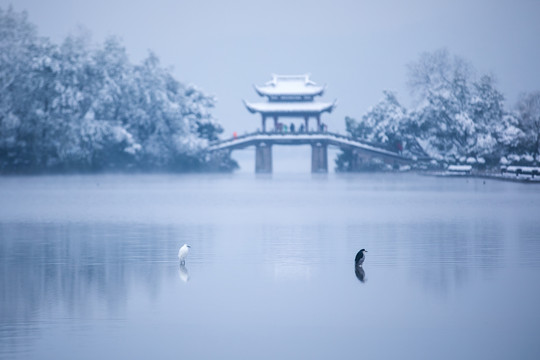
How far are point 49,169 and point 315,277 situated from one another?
43.2m

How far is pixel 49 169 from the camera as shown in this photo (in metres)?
53.8

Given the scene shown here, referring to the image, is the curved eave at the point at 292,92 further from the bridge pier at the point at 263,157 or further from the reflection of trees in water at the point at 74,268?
the reflection of trees in water at the point at 74,268

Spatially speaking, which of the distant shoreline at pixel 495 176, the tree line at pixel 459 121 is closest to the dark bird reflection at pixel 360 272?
the distant shoreline at pixel 495 176

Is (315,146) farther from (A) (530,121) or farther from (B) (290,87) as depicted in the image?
(A) (530,121)

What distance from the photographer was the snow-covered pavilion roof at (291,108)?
3049 inches

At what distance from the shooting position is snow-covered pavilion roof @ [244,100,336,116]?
7744cm

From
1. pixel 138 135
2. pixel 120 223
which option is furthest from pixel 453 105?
pixel 120 223

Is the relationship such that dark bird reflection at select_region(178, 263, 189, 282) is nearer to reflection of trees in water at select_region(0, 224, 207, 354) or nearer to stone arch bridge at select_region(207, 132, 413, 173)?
reflection of trees in water at select_region(0, 224, 207, 354)

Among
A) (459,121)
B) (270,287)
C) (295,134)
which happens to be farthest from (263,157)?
(270,287)

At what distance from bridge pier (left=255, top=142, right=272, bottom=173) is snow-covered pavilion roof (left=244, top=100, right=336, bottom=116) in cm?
530

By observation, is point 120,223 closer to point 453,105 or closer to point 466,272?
point 466,272

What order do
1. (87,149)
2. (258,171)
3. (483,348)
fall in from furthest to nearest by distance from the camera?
(258,171) → (87,149) → (483,348)

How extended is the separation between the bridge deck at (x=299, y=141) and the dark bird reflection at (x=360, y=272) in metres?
51.8

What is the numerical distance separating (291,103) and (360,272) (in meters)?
66.9
